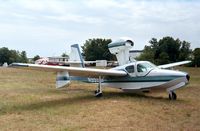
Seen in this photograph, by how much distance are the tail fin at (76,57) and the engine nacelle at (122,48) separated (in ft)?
5.98

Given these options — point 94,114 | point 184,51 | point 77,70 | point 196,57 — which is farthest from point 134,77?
point 184,51

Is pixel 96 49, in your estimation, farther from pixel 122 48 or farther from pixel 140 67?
pixel 140 67

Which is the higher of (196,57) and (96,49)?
(96,49)

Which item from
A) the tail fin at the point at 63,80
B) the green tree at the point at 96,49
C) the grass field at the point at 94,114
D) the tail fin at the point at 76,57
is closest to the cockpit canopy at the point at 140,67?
the grass field at the point at 94,114

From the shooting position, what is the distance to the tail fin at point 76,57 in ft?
71.9

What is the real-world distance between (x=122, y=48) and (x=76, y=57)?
2.65 m

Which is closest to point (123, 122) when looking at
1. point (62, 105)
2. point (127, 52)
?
point (62, 105)

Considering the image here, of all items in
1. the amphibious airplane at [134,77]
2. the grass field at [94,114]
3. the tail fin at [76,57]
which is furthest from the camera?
Result: the tail fin at [76,57]

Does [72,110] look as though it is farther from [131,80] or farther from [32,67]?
[131,80]

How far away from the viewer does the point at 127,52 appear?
21.5 metres

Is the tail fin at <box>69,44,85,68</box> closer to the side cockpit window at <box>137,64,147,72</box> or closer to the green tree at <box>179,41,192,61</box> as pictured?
the side cockpit window at <box>137,64,147,72</box>

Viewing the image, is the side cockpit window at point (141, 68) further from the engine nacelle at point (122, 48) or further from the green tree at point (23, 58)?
the green tree at point (23, 58)

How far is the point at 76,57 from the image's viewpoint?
22062mm

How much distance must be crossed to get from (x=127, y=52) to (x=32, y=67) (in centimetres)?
775
